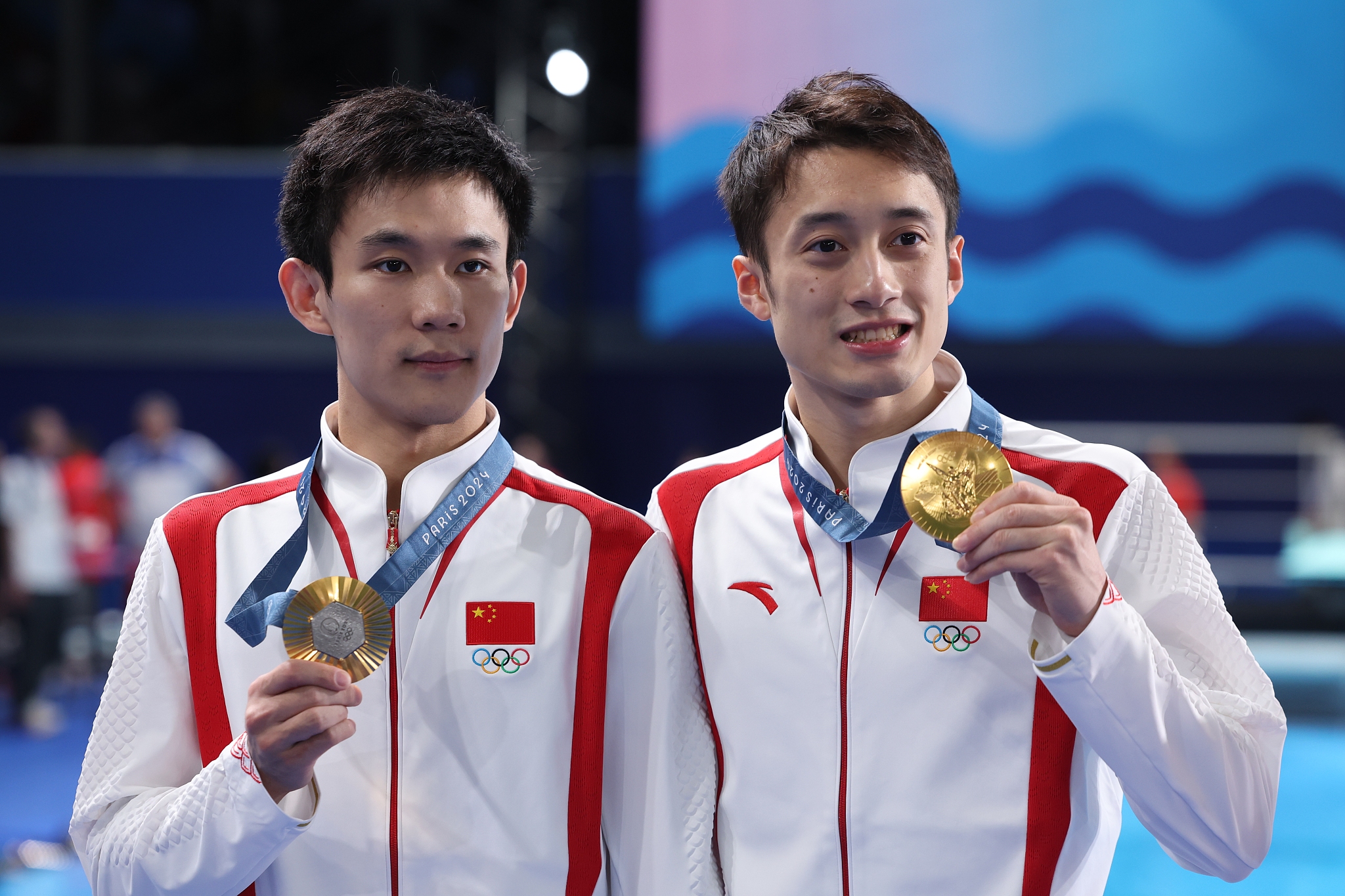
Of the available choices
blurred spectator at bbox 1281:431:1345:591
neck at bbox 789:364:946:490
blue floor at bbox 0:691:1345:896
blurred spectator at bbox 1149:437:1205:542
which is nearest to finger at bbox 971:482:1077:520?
neck at bbox 789:364:946:490

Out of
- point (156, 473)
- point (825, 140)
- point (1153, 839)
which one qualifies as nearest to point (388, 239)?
point (825, 140)

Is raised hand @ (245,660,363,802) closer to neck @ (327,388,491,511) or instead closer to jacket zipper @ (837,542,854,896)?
neck @ (327,388,491,511)

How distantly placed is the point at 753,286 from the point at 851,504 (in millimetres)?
414

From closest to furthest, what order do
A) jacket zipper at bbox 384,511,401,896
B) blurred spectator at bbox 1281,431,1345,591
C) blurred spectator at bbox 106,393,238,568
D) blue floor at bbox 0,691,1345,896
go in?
jacket zipper at bbox 384,511,401,896 → blue floor at bbox 0,691,1345,896 → blurred spectator at bbox 1281,431,1345,591 → blurred spectator at bbox 106,393,238,568

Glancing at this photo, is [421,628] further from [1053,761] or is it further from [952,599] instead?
[1053,761]

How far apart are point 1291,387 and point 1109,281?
10.1 ft

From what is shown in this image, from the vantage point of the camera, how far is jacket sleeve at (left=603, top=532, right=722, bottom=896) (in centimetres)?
180

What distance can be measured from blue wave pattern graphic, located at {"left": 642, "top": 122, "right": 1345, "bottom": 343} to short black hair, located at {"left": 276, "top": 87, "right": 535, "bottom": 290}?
814cm

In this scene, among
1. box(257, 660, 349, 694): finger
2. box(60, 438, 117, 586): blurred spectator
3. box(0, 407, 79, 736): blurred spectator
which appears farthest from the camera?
box(60, 438, 117, 586): blurred spectator

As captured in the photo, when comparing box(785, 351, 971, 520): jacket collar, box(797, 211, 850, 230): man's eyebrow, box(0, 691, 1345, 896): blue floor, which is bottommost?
box(0, 691, 1345, 896): blue floor

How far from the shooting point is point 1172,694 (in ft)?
5.46

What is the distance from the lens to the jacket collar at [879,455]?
191 cm

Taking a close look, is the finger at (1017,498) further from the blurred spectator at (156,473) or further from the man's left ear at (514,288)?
the blurred spectator at (156,473)

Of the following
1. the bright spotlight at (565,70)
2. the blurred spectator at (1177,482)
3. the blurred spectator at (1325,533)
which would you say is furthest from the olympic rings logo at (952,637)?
the bright spotlight at (565,70)
